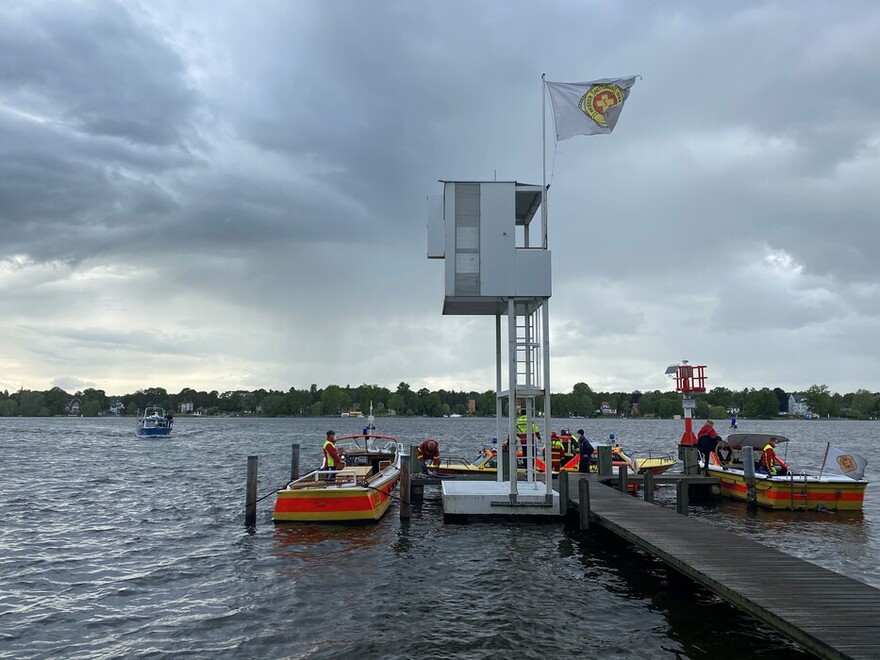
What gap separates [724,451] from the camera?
2725cm

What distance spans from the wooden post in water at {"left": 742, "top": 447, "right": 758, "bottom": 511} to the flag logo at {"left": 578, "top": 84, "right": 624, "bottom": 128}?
13.0m

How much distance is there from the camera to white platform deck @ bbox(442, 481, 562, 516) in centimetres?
1698

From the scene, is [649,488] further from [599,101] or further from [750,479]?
[599,101]

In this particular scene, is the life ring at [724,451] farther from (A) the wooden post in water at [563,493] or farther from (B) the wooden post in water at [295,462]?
(B) the wooden post in water at [295,462]

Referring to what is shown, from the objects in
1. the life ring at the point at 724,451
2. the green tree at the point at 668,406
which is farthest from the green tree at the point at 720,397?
the life ring at the point at 724,451

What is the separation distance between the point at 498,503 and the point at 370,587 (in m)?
4.89

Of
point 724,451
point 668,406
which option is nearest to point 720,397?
point 668,406

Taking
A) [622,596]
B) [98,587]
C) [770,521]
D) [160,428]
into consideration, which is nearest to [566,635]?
[622,596]

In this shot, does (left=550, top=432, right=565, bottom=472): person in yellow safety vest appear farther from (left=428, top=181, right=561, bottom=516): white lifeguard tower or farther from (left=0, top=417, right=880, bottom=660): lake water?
(left=428, top=181, right=561, bottom=516): white lifeguard tower

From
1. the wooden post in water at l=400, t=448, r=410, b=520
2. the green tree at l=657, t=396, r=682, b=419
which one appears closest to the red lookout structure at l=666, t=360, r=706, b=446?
the wooden post in water at l=400, t=448, r=410, b=520

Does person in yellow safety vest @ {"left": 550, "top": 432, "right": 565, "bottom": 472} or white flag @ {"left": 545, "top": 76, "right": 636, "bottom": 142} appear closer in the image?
white flag @ {"left": 545, "top": 76, "right": 636, "bottom": 142}

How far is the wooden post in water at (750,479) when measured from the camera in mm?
22859

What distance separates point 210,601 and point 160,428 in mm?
Result: 81490

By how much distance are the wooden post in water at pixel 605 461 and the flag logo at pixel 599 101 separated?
1231 centimetres
